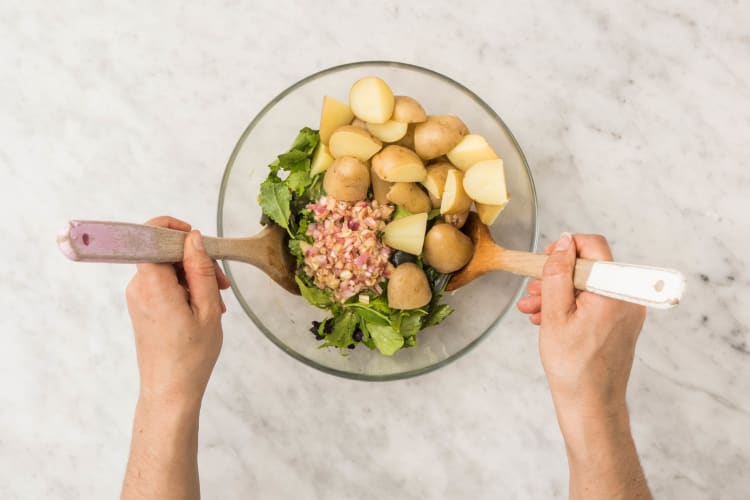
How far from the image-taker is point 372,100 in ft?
3.81

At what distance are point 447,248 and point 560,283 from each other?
0.76ft

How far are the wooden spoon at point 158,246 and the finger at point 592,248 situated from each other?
522 mm

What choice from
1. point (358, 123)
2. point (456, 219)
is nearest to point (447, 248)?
point (456, 219)

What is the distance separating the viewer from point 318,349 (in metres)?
1.28

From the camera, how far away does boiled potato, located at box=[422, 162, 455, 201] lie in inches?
46.6

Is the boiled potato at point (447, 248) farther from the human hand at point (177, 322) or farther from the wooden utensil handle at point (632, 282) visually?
the human hand at point (177, 322)

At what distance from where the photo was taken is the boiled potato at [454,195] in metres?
1.16

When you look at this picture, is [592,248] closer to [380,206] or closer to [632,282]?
[632,282]

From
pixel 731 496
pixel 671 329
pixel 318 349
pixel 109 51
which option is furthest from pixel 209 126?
pixel 731 496

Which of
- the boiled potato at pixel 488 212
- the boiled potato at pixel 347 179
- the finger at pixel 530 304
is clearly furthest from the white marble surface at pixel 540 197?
the boiled potato at pixel 347 179

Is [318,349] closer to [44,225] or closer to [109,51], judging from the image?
[44,225]

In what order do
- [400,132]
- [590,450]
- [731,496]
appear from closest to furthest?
[590,450], [400,132], [731,496]

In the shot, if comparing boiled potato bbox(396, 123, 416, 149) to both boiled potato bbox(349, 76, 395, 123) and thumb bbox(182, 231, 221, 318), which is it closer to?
boiled potato bbox(349, 76, 395, 123)

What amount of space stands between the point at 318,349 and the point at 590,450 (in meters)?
0.51
